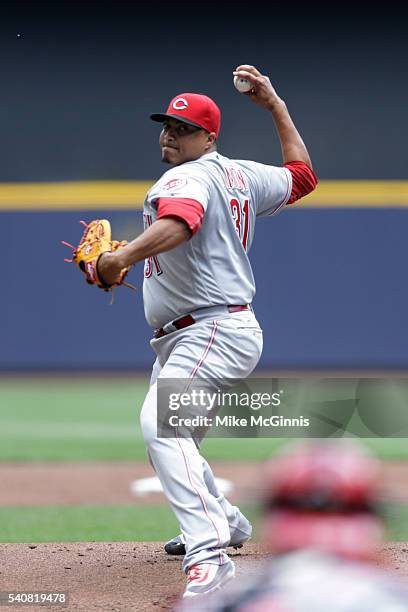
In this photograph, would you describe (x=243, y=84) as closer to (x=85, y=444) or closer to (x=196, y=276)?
(x=196, y=276)

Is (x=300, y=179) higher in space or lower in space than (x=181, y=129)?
lower

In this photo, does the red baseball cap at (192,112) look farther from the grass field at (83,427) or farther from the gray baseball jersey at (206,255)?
the grass field at (83,427)

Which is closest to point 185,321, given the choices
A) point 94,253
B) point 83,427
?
point 94,253

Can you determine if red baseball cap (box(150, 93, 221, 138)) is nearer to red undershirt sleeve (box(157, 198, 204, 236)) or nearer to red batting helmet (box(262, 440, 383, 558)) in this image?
red undershirt sleeve (box(157, 198, 204, 236))

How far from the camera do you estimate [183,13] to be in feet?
46.6

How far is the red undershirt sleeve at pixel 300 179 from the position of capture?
3.74 m

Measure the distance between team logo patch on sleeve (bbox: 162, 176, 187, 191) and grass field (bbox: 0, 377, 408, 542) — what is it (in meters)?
1.16

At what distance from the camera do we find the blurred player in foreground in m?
1.16

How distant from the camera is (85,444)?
830 cm

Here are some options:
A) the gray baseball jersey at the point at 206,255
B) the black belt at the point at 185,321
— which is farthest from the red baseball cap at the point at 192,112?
the black belt at the point at 185,321

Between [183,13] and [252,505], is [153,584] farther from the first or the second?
[183,13]

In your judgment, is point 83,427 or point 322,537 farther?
point 83,427

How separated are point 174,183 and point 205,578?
46.6 inches

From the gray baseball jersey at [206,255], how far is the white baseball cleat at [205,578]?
80cm
